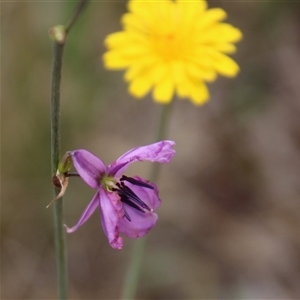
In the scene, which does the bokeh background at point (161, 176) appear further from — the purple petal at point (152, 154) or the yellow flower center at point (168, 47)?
the purple petal at point (152, 154)

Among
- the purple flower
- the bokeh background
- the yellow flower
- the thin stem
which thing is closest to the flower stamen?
Result: the purple flower

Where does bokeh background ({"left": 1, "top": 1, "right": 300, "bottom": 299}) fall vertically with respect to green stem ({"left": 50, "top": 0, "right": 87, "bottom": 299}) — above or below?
below

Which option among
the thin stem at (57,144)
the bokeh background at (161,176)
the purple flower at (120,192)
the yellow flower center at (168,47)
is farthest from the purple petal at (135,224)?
the bokeh background at (161,176)

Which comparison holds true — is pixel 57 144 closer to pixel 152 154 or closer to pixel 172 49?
pixel 152 154

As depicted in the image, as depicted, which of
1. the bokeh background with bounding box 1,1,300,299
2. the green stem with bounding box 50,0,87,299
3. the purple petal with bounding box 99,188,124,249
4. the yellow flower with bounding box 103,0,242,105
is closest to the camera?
the green stem with bounding box 50,0,87,299

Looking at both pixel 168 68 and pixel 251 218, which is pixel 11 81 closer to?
pixel 168 68

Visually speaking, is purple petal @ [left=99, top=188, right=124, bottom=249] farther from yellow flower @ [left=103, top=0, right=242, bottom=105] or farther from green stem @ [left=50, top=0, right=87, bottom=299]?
yellow flower @ [left=103, top=0, right=242, bottom=105]

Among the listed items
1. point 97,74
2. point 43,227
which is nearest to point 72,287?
point 43,227
